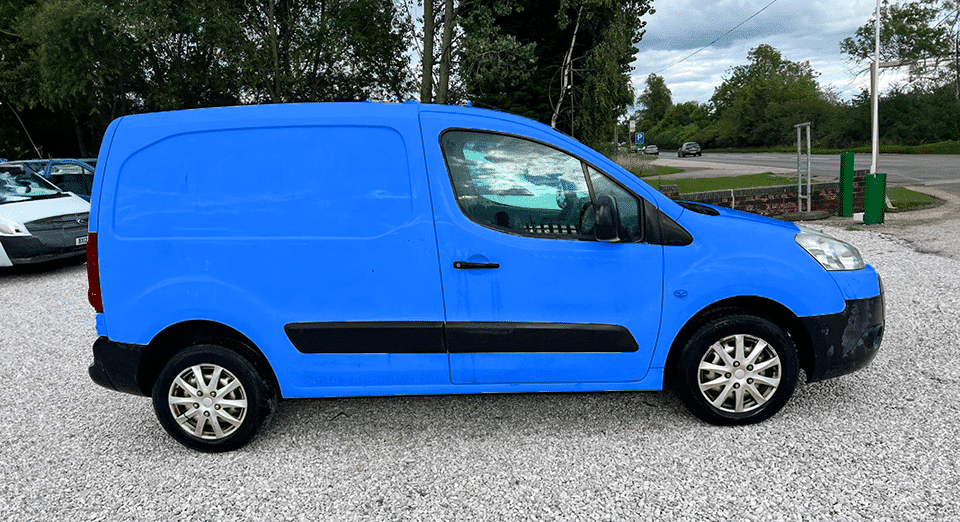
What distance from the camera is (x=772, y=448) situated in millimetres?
3363

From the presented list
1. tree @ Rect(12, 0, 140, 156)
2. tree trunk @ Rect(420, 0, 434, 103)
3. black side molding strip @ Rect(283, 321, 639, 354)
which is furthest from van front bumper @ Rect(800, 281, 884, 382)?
tree @ Rect(12, 0, 140, 156)

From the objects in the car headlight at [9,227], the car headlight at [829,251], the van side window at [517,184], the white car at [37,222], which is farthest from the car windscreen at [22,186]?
the car headlight at [829,251]

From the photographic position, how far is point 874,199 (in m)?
11.5

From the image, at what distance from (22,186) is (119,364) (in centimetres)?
851

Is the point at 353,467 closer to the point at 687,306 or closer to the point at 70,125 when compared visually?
the point at 687,306

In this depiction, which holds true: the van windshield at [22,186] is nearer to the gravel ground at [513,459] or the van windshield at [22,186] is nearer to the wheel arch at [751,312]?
the gravel ground at [513,459]

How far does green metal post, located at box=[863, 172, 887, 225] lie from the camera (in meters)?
11.5

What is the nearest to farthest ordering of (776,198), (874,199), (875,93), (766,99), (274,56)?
1. (874,199)
2. (776,198)
3. (875,93)
4. (274,56)
5. (766,99)

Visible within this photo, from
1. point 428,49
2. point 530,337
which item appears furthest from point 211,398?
point 428,49

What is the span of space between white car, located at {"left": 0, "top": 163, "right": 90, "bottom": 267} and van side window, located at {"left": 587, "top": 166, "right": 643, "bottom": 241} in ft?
28.2

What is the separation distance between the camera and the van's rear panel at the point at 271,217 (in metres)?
3.33

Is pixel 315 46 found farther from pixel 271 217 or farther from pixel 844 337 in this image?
pixel 844 337

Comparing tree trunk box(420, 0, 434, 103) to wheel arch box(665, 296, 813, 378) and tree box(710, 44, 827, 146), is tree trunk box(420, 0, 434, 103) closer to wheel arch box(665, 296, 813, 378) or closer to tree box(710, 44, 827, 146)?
wheel arch box(665, 296, 813, 378)

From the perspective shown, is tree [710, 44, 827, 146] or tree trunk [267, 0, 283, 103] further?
tree [710, 44, 827, 146]
